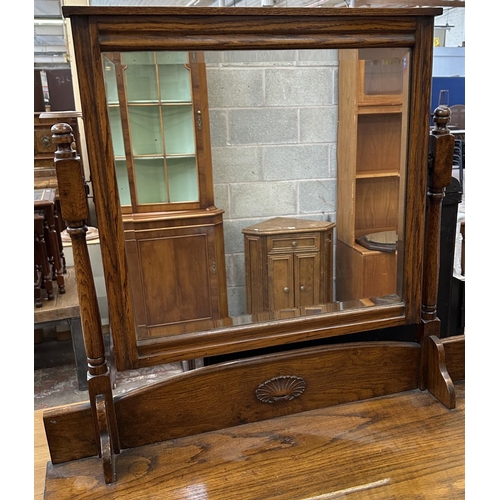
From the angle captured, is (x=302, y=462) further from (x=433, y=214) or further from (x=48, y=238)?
(x=48, y=238)

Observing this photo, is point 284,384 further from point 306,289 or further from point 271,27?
point 271,27

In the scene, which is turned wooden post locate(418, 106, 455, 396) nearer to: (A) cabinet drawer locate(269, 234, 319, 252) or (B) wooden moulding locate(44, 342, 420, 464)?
(B) wooden moulding locate(44, 342, 420, 464)

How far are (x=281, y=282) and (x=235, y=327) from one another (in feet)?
0.49

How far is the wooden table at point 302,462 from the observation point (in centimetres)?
69

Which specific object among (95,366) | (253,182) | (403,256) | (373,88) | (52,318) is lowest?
(52,318)

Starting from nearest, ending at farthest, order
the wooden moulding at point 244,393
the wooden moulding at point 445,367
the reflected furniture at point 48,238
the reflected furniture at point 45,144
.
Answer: the wooden moulding at point 244,393 → the wooden moulding at point 445,367 → the reflected furniture at point 48,238 → the reflected furniture at point 45,144

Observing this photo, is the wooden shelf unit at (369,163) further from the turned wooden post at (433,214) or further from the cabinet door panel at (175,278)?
the cabinet door panel at (175,278)

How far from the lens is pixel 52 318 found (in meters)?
2.03

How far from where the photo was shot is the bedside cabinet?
89 cm

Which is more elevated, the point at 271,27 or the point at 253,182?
the point at 271,27

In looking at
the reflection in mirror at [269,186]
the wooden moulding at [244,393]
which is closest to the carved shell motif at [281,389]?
the wooden moulding at [244,393]

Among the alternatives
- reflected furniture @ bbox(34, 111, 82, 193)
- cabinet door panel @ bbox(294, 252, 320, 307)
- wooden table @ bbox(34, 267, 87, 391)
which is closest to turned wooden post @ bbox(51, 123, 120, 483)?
cabinet door panel @ bbox(294, 252, 320, 307)
